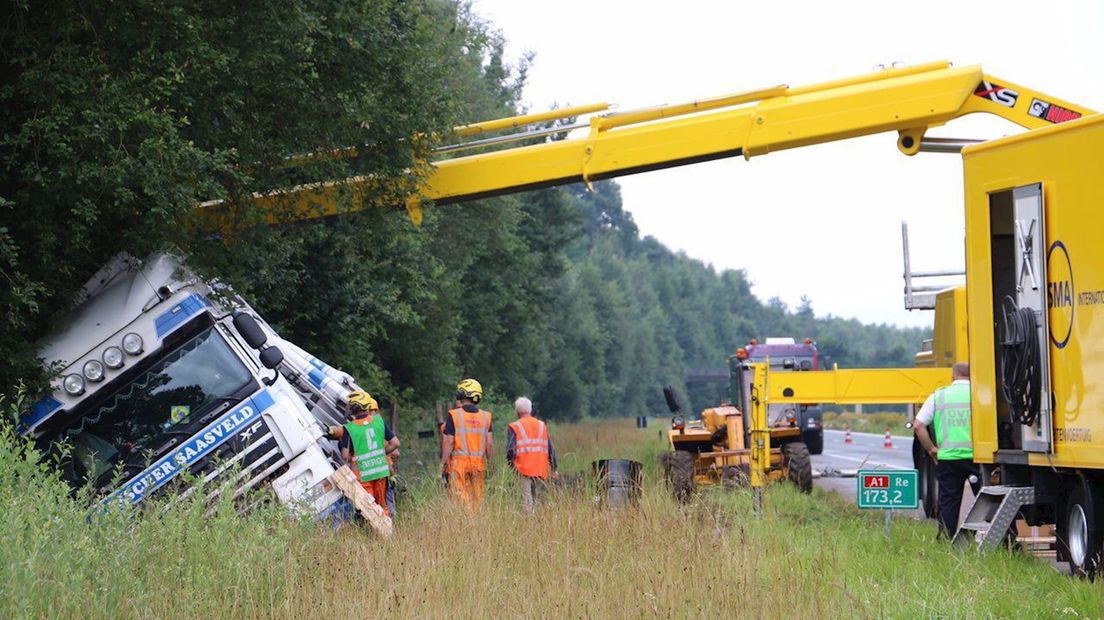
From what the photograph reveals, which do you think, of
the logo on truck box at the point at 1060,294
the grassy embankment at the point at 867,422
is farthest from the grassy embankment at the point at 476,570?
the grassy embankment at the point at 867,422

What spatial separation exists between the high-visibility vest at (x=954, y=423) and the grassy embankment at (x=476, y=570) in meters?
2.12

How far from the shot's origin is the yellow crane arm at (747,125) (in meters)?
14.3

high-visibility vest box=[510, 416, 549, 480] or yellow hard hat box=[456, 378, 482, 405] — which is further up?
yellow hard hat box=[456, 378, 482, 405]

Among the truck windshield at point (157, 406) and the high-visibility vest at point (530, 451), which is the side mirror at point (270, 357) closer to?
the truck windshield at point (157, 406)

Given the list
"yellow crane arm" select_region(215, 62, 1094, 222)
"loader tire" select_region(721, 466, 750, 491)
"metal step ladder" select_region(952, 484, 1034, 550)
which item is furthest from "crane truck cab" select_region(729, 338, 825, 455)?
"metal step ladder" select_region(952, 484, 1034, 550)

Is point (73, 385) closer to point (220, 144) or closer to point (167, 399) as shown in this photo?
point (167, 399)

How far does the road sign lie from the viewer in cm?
1310

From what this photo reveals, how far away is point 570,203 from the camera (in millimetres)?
47844

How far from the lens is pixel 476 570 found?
870 cm

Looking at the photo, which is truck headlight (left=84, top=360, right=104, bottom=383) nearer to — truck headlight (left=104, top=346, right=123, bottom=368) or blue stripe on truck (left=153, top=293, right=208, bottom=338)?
truck headlight (left=104, top=346, right=123, bottom=368)

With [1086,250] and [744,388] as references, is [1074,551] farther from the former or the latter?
[744,388]

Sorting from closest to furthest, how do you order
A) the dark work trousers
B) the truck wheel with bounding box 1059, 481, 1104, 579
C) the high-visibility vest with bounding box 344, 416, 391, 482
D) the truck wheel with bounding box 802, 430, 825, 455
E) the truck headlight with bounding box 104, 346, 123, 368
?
the truck wheel with bounding box 1059, 481, 1104, 579, the truck headlight with bounding box 104, 346, 123, 368, the dark work trousers, the high-visibility vest with bounding box 344, 416, 391, 482, the truck wheel with bounding box 802, 430, 825, 455

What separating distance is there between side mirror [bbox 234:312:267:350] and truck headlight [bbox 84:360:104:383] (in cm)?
117

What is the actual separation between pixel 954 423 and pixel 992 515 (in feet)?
5.53
